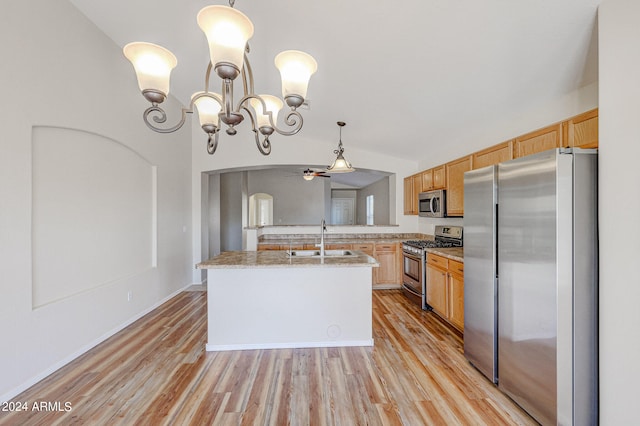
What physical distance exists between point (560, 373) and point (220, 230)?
6.78 meters

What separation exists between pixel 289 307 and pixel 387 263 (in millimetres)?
2626

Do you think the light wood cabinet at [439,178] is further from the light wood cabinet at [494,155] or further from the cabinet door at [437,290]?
the cabinet door at [437,290]

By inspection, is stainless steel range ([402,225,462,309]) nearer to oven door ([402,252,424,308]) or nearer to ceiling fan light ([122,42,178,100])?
oven door ([402,252,424,308])

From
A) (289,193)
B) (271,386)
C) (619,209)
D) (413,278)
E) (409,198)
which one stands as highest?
(289,193)

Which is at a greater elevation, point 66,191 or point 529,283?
point 66,191

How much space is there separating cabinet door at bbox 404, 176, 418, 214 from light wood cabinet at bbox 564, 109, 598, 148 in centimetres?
282

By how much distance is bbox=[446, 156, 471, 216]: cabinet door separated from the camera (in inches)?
138

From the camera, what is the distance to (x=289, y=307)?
108 inches

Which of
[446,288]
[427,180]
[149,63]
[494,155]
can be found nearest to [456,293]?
[446,288]

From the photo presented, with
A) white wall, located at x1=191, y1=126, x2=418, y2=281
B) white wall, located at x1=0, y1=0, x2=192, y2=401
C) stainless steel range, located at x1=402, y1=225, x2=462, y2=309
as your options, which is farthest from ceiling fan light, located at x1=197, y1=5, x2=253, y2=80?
white wall, located at x1=191, y1=126, x2=418, y2=281

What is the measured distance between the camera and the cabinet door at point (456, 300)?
2945mm

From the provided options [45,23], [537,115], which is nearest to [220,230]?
[45,23]

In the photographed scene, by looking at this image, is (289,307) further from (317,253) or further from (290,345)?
(317,253)

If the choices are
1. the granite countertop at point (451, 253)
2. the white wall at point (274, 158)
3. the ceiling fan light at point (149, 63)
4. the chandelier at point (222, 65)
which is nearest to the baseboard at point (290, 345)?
the granite countertop at point (451, 253)
